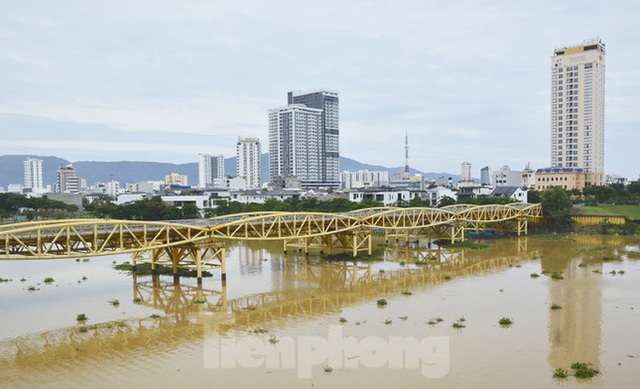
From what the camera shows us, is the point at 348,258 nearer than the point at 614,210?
Yes

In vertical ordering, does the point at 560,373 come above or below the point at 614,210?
below

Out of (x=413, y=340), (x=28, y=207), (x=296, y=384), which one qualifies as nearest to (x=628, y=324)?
(x=413, y=340)

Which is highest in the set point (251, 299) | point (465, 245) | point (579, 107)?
point (579, 107)

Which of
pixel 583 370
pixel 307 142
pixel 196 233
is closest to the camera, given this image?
pixel 583 370

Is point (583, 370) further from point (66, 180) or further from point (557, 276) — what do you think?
point (66, 180)

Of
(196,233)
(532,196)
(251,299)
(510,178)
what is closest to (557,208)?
(532,196)

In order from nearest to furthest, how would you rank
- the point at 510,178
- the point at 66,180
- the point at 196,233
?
the point at 196,233 → the point at 510,178 → the point at 66,180

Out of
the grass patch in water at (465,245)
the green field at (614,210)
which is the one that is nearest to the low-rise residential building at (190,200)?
the grass patch in water at (465,245)
